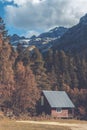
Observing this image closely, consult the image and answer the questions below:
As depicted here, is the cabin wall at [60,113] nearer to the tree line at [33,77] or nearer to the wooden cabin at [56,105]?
the wooden cabin at [56,105]

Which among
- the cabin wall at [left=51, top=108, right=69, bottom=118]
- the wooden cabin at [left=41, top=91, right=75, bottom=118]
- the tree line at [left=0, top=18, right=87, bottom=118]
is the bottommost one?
the cabin wall at [left=51, top=108, right=69, bottom=118]

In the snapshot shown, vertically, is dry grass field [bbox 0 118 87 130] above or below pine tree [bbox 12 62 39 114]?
below

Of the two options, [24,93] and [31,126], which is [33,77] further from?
[31,126]

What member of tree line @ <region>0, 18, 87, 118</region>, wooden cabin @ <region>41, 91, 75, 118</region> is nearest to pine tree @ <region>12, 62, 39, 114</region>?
tree line @ <region>0, 18, 87, 118</region>

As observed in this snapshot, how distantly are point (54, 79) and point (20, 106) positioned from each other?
78.8 feet

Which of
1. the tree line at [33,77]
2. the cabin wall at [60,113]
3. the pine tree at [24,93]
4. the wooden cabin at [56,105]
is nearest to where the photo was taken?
the tree line at [33,77]

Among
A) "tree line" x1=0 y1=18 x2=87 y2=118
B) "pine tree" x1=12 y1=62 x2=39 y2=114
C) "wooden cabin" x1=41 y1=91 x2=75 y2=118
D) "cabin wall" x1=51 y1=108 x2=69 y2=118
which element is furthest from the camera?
"wooden cabin" x1=41 y1=91 x2=75 y2=118

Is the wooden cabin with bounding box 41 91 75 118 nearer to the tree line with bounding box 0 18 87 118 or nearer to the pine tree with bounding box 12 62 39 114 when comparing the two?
the tree line with bounding box 0 18 87 118

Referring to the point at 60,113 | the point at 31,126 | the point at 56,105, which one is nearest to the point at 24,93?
the point at 56,105

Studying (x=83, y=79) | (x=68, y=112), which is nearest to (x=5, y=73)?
(x=68, y=112)

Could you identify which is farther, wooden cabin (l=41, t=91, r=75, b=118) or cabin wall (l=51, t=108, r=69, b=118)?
wooden cabin (l=41, t=91, r=75, b=118)

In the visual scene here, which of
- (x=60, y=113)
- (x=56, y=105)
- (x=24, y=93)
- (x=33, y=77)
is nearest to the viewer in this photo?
(x=24, y=93)

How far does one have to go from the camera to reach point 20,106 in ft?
282

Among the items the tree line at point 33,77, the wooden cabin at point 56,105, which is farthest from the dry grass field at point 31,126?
the wooden cabin at point 56,105
